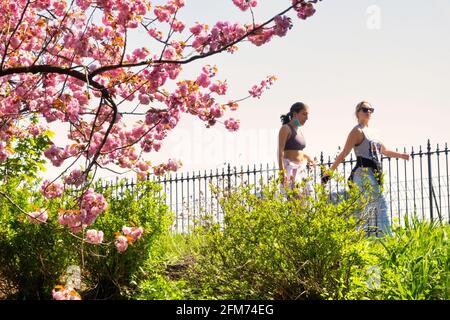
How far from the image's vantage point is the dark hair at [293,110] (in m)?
9.06

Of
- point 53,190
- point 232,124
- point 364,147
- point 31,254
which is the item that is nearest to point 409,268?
point 232,124

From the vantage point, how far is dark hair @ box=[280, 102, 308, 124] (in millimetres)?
9062

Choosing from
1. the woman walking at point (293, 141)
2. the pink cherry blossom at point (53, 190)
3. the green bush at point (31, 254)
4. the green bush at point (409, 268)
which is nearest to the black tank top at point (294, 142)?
the woman walking at point (293, 141)

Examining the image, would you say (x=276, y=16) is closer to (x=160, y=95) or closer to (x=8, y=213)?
(x=160, y=95)

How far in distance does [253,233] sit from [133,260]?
2510 millimetres

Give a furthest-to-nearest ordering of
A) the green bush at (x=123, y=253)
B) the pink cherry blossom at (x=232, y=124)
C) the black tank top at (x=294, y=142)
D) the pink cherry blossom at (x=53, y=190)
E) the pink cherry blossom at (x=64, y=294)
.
A: the black tank top at (x=294, y=142) < the green bush at (x=123, y=253) < the pink cherry blossom at (x=232, y=124) < the pink cherry blossom at (x=53, y=190) < the pink cherry blossom at (x=64, y=294)

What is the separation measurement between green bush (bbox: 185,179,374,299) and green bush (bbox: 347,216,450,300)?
19cm

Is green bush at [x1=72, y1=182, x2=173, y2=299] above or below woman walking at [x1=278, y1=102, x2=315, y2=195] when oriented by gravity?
below

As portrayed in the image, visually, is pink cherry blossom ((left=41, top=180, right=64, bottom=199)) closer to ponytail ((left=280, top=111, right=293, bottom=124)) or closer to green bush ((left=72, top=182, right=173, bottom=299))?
green bush ((left=72, top=182, right=173, bottom=299))

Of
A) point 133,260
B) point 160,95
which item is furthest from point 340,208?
point 133,260

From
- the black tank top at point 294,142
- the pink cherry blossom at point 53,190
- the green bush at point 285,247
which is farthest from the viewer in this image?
the black tank top at point 294,142

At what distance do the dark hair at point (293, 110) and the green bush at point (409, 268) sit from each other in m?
2.89

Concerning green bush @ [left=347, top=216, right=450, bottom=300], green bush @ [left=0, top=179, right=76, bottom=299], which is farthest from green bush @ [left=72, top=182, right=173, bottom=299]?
green bush @ [left=347, top=216, right=450, bottom=300]

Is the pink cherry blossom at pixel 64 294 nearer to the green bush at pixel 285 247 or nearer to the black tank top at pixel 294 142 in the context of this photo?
the green bush at pixel 285 247
